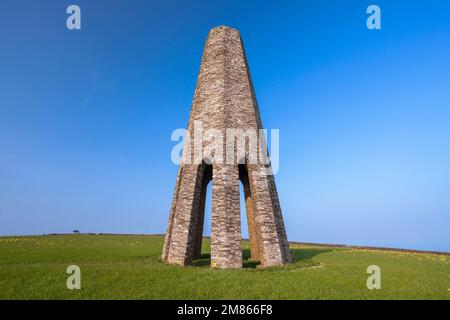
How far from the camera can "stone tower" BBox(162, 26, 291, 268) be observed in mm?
15773

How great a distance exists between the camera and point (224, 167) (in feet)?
54.4

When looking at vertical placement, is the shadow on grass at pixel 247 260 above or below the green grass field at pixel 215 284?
below

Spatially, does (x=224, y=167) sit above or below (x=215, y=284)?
above

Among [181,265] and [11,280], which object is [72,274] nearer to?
[11,280]

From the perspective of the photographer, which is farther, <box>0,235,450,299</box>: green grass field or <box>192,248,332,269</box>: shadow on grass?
<box>192,248,332,269</box>: shadow on grass

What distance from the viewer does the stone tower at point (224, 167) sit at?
15.8m

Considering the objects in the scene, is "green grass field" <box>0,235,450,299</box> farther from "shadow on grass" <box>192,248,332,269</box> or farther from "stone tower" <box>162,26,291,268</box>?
"shadow on grass" <box>192,248,332,269</box>
